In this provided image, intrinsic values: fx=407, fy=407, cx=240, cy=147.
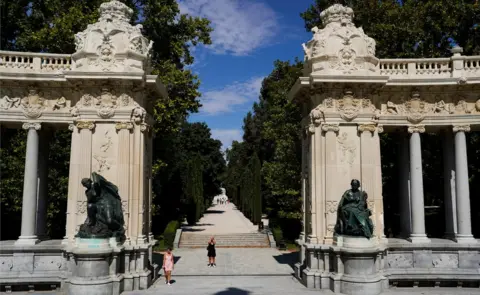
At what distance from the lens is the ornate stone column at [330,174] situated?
18.6 m

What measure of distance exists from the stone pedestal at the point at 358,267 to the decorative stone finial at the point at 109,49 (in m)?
12.0

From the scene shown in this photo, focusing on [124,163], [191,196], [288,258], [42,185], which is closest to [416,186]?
[288,258]

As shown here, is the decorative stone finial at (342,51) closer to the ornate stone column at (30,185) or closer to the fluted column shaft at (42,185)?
the ornate stone column at (30,185)

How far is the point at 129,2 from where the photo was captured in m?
31.0

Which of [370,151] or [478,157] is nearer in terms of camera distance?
[370,151]

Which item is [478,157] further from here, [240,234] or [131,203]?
[131,203]

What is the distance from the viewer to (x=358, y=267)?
1666 cm

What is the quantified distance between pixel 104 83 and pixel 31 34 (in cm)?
1527

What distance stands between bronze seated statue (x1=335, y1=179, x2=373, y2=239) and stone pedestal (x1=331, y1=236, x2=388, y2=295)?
31 centimetres

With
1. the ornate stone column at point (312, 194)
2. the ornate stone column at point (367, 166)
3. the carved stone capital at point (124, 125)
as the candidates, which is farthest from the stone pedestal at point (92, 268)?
the ornate stone column at point (367, 166)

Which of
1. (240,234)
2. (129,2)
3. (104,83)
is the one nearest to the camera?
(104,83)

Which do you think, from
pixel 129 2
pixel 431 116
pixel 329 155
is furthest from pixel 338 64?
pixel 129 2

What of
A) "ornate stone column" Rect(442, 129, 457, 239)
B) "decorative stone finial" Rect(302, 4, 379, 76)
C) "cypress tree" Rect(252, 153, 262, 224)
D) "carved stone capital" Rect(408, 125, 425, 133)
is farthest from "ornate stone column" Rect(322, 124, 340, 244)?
"cypress tree" Rect(252, 153, 262, 224)

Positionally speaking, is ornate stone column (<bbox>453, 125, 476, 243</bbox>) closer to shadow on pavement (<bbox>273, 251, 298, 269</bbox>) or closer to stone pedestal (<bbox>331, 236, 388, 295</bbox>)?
stone pedestal (<bbox>331, 236, 388, 295</bbox>)
